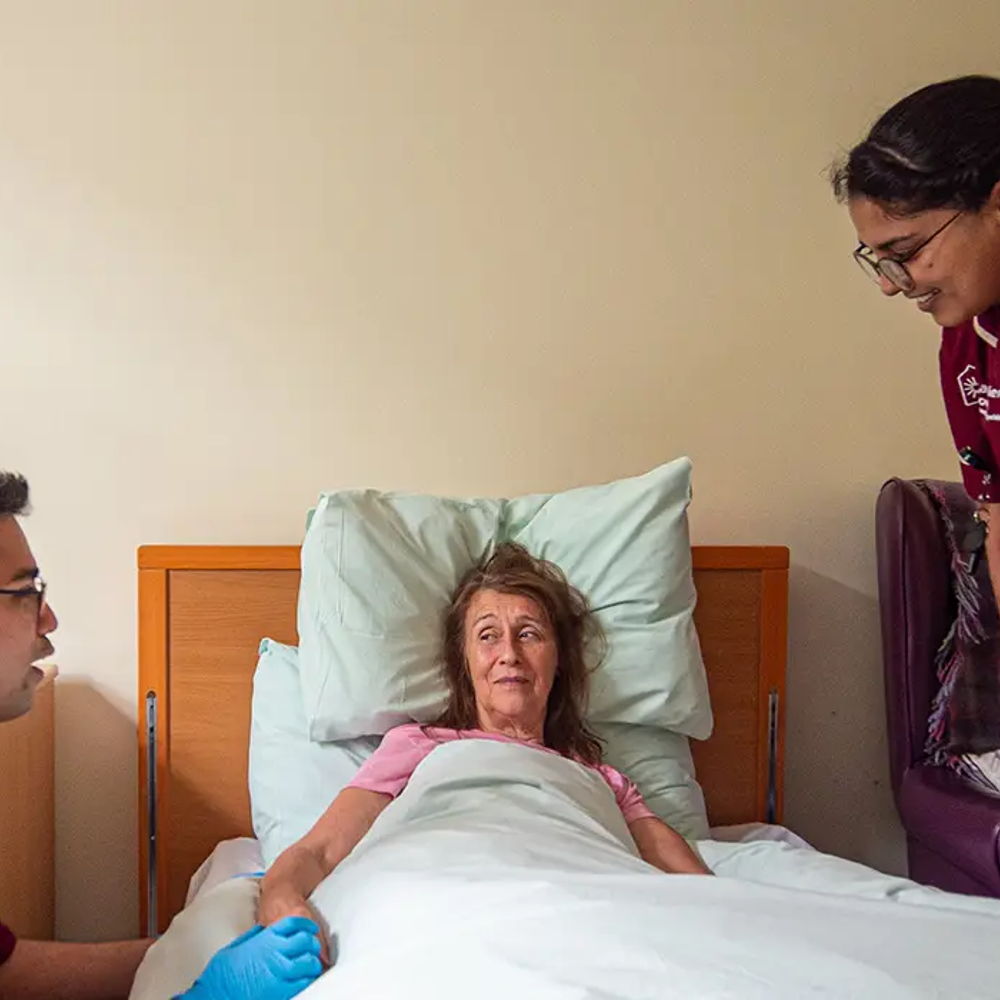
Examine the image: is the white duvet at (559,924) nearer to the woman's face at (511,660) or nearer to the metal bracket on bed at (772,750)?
the woman's face at (511,660)

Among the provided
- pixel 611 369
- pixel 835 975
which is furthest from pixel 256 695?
pixel 835 975

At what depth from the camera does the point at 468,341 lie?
2.49 metres

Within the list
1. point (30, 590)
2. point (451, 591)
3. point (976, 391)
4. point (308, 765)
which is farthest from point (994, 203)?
point (308, 765)

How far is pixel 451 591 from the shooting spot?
2234 millimetres

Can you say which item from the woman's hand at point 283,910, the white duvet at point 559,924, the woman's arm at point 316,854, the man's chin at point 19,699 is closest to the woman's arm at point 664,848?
the white duvet at point 559,924

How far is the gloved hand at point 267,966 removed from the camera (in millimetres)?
1407

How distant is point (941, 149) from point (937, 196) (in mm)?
54

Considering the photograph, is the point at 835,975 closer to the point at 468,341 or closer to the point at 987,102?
the point at 987,102

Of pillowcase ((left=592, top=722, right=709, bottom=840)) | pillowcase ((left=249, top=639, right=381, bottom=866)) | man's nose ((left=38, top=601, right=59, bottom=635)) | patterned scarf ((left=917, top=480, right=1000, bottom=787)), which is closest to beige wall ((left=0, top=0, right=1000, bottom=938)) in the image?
patterned scarf ((left=917, top=480, right=1000, bottom=787))

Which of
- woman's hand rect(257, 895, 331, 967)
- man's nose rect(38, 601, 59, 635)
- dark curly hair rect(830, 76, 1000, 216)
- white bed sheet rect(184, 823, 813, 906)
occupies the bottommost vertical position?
white bed sheet rect(184, 823, 813, 906)

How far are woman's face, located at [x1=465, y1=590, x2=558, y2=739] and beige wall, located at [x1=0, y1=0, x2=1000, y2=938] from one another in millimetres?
431

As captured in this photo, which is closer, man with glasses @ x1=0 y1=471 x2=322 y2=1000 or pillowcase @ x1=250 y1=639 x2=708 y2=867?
man with glasses @ x1=0 y1=471 x2=322 y2=1000

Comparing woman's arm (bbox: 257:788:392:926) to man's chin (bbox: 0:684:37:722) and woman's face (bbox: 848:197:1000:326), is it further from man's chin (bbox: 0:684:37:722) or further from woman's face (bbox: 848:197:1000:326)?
woman's face (bbox: 848:197:1000:326)

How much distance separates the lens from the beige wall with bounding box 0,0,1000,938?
2.40 m
